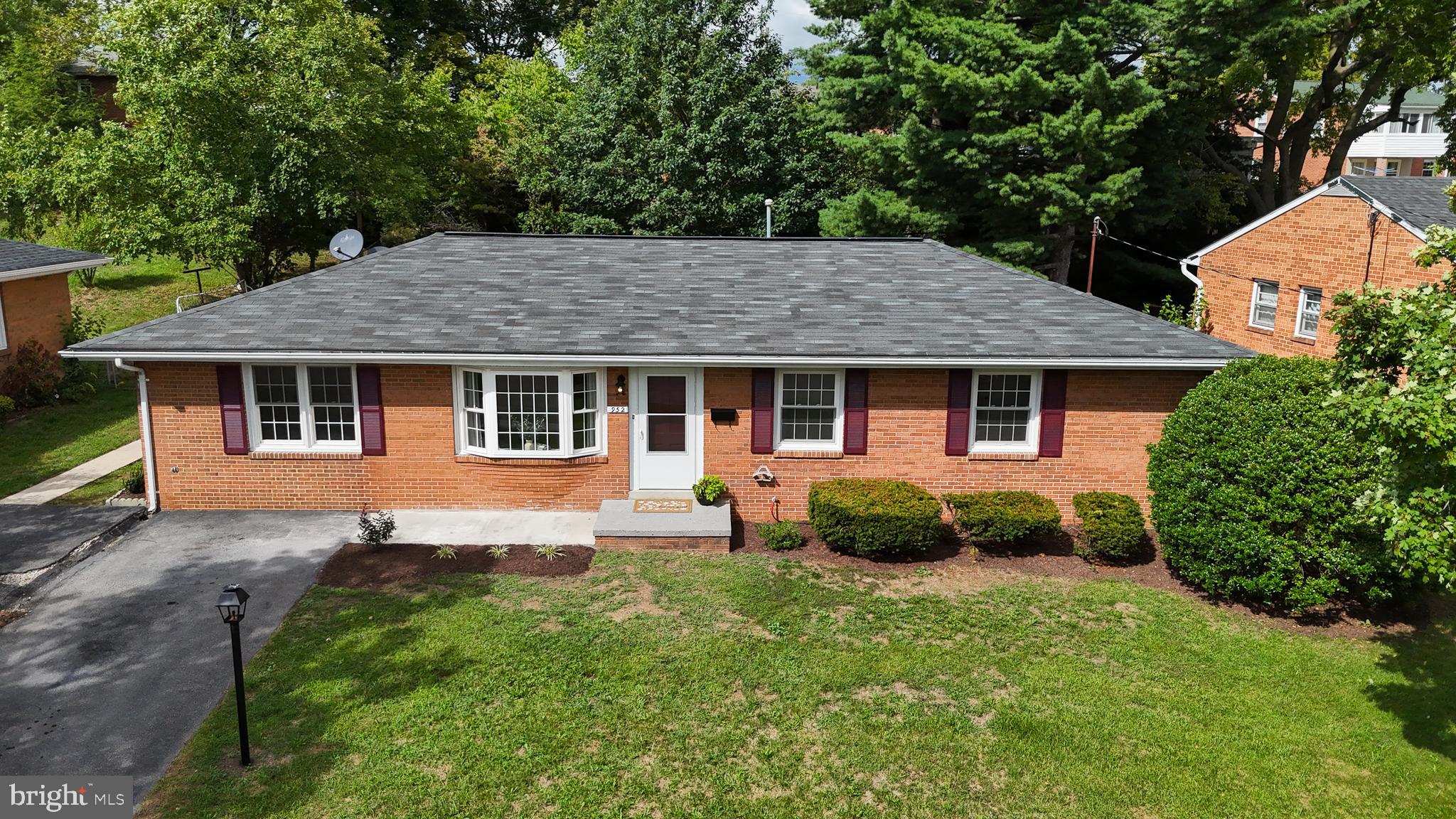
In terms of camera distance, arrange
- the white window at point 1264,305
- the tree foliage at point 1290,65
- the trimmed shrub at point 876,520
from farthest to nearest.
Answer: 1. the tree foliage at point 1290,65
2. the white window at point 1264,305
3. the trimmed shrub at point 876,520

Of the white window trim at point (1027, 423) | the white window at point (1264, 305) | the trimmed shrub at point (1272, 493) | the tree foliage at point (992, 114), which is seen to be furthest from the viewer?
the tree foliage at point (992, 114)

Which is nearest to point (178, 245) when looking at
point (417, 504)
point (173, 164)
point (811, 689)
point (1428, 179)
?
point (173, 164)

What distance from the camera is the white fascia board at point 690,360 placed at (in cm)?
1327

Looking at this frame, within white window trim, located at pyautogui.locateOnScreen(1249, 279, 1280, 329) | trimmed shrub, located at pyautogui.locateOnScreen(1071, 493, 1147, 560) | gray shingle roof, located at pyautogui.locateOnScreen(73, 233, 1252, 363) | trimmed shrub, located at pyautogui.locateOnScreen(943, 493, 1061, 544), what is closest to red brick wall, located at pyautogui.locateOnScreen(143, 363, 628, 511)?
gray shingle roof, located at pyautogui.locateOnScreen(73, 233, 1252, 363)

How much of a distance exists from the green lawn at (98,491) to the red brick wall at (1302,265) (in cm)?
2184

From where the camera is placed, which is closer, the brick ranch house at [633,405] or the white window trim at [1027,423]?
the brick ranch house at [633,405]

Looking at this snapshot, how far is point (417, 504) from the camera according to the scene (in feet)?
47.2

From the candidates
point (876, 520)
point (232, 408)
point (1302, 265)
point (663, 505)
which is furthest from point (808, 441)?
point (1302, 265)

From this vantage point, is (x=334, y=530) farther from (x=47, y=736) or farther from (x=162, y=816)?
(x=162, y=816)

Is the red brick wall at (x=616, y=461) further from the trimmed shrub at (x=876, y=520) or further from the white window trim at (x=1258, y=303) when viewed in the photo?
the white window trim at (x=1258, y=303)

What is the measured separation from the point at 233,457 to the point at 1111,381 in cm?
1337

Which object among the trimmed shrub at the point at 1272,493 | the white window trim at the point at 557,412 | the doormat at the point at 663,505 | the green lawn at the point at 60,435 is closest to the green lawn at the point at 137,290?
the green lawn at the point at 60,435

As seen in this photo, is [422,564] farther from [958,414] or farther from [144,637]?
[958,414]

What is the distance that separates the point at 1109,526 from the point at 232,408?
42.0ft
